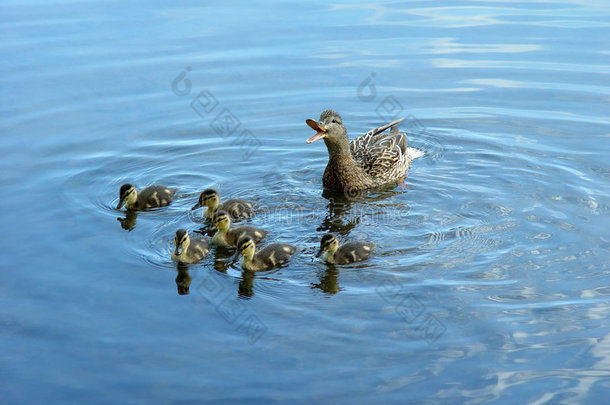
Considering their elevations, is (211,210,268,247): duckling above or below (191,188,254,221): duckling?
below

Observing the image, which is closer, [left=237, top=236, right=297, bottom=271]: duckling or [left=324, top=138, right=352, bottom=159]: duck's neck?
[left=237, top=236, right=297, bottom=271]: duckling

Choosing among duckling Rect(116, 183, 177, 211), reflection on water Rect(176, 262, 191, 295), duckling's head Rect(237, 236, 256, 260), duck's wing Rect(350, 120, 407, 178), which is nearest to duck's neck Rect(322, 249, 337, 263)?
duckling's head Rect(237, 236, 256, 260)

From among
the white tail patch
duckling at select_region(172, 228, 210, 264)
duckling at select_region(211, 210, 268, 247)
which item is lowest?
duckling at select_region(172, 228, 210, 264)

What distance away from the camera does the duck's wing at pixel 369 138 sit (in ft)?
26.7

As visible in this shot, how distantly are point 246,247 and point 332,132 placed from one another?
2131mm

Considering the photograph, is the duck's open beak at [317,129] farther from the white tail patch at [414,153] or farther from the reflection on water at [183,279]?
the reflection on water at [183,279]

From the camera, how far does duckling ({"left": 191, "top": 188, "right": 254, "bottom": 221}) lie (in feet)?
21.7

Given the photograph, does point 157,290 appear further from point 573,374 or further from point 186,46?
point 186,46

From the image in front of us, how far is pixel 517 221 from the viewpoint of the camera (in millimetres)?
6309

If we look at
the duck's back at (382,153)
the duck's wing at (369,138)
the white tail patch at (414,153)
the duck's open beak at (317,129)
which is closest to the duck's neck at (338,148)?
the duck's open beak at (317,129)

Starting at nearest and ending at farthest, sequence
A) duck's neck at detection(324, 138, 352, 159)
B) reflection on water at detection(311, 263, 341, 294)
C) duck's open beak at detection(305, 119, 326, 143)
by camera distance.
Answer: reflection on water at detection(311, 263, 341, 294) → duck's open beak at detection(305, 119, 326, 143) → duck's neck at detection(324, 138, 352, 159)

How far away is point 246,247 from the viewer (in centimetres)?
572

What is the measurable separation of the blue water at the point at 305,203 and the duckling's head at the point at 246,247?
231 millimetres

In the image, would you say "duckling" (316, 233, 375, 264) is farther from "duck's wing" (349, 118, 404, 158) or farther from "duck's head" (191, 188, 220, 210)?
"duck's wing" (349, 118, 404, 158)
